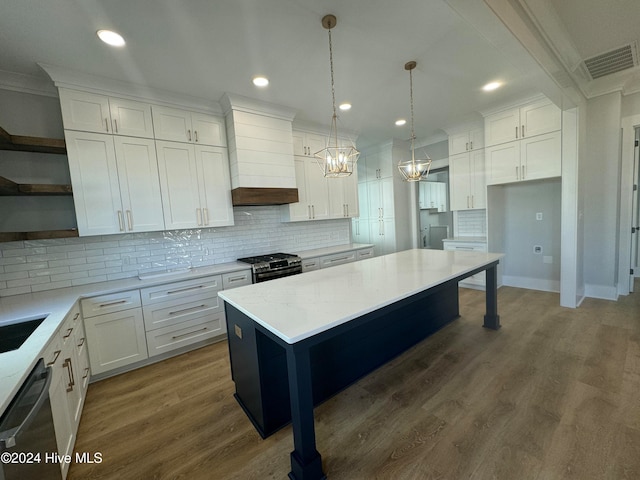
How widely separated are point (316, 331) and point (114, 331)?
2.16m

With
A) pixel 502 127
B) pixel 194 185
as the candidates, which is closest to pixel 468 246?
pixel 502 127

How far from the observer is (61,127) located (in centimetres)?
246

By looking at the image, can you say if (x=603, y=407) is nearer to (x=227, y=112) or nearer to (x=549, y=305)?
(x=549, y=305)

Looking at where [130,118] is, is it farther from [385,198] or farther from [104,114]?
[385,198]

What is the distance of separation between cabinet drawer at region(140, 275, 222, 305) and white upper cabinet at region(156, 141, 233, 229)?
0.65 metres

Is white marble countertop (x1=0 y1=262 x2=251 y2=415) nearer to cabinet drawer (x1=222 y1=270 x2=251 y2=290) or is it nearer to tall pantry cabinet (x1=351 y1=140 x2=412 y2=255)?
cabinet drawer (x1=222 y1=270 x2=251 y2=290)

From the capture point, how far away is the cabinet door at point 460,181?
169 inches

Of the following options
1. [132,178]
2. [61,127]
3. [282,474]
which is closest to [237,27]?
[132,178]

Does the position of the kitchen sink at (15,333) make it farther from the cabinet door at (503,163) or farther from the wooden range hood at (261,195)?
the cabinet door at (503,163)

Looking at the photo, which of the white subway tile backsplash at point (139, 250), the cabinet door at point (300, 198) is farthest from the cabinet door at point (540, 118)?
the white subway tile backsplash at point (139, 250)

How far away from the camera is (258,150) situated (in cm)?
317

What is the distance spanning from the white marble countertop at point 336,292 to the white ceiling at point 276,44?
1686 mm

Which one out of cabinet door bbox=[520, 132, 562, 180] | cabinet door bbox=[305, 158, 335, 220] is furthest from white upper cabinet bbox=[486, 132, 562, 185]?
cabinet door bbox=[305, 158, 335, 220]

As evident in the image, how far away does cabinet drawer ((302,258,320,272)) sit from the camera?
3525 mm
